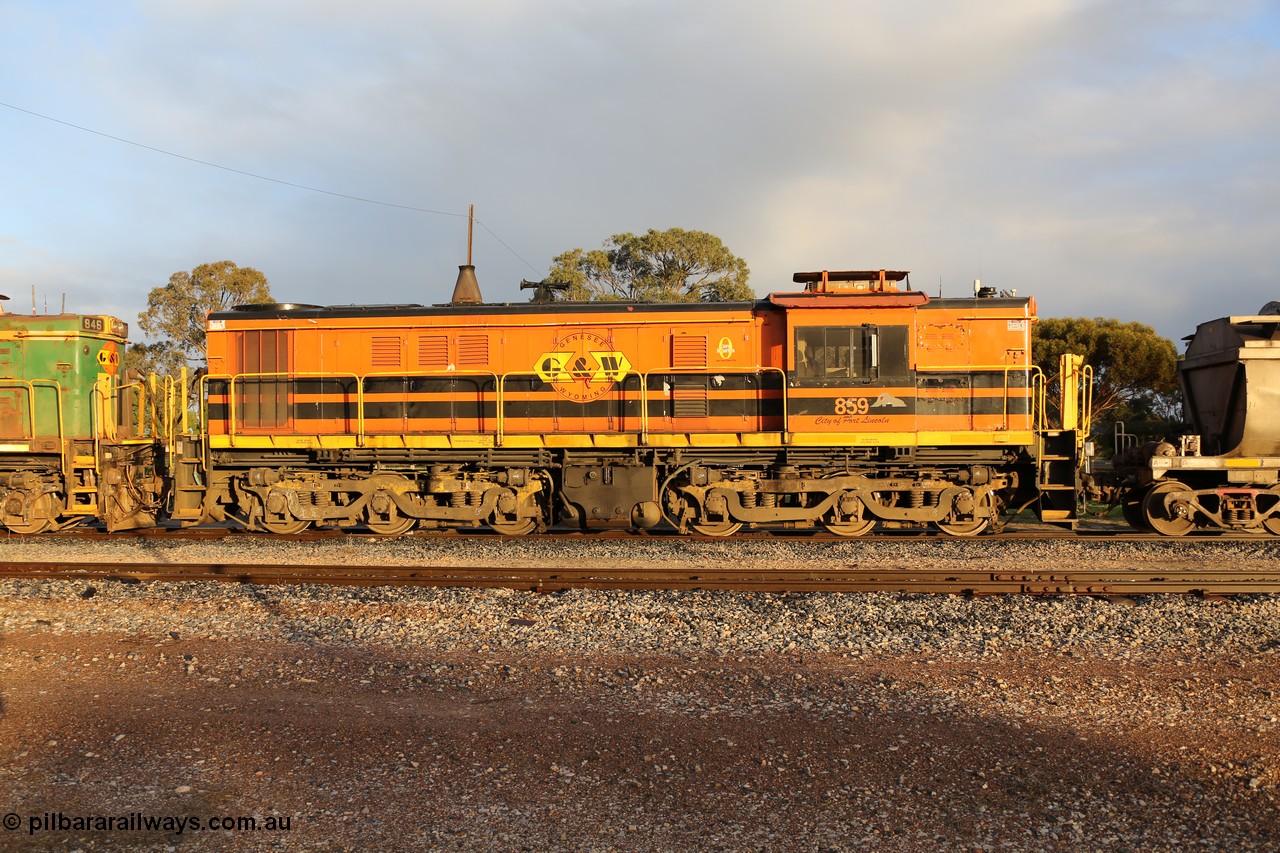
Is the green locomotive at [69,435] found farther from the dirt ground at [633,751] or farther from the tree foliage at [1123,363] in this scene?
the tree foliage at [1123,363]

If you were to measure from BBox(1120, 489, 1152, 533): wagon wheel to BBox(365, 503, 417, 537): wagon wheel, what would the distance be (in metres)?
11.8

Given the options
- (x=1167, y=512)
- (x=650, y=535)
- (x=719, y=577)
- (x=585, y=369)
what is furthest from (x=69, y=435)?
(x=1167, y=512)

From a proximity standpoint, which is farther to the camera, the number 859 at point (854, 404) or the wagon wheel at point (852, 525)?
the wagon wheel at point (852, 525)

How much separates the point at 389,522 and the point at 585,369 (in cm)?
406

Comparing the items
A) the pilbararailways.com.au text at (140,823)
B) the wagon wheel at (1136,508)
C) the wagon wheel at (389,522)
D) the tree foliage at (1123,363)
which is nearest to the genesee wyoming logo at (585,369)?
the wagon wheel at (389,522)

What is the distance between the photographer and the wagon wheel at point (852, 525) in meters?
13.4

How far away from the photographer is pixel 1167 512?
13.5 m

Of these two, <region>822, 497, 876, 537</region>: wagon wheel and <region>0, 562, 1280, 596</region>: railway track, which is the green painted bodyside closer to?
<region>0, 562, 1280, 596</region>: railway track

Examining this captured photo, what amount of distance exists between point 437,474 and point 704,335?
4.85 m

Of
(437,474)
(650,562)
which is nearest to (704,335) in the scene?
(650,562)

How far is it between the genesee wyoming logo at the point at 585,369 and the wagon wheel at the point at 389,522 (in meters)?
3.23

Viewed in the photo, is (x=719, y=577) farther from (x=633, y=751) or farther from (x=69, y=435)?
(x=69, y=435)

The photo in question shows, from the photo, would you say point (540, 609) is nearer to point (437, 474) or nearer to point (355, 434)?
point (437, 474)

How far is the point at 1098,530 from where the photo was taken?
1497 cm
